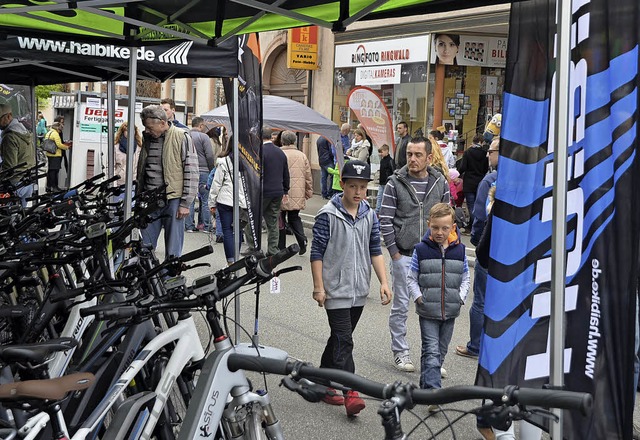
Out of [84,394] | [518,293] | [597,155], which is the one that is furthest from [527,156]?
[84,394]

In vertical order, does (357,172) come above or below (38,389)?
above

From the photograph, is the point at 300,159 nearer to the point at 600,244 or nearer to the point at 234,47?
the point at 234,47

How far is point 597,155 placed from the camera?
360cm

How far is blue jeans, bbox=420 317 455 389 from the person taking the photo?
19.3 feet

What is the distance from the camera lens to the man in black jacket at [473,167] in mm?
14406

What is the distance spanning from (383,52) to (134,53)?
1576cm

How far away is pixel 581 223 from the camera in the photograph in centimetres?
363

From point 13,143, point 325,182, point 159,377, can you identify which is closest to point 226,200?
point 13,143

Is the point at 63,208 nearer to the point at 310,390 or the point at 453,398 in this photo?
the point at 310,390

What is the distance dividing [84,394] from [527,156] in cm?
224

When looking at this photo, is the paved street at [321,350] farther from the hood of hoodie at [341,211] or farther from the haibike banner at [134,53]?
the haibike banner at [134,53]

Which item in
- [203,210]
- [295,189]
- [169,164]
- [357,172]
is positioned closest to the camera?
[357,172]

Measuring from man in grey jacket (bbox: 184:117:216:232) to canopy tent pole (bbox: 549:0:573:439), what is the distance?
11.1m

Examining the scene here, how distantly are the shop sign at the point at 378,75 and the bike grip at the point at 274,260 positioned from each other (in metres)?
18.6
